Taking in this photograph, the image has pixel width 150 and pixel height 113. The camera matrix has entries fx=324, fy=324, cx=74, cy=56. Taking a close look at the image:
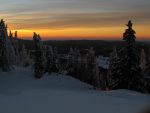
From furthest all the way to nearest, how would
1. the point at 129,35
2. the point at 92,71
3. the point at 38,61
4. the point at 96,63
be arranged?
the point at 96,63, the point at 92,71, the point at 38,61, the point at 129,35

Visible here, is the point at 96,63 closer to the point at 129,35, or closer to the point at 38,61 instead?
the point at 38,61

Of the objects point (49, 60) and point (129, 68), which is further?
point (49, 60)

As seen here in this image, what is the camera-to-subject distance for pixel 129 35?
37969 millimetres

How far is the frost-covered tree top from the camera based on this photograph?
37.6m

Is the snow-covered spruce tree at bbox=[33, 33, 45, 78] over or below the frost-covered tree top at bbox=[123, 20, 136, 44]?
below

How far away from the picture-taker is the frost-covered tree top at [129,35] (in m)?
37.6

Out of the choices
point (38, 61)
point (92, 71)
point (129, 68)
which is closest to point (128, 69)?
point (129, 68)

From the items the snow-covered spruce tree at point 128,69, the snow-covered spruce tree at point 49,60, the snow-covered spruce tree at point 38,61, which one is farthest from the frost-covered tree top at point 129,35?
the snow-covered spruce tree at point 38,61

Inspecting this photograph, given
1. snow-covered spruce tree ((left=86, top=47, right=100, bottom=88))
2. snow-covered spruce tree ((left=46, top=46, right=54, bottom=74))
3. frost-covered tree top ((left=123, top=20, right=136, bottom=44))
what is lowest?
snow-covered spruce tree ((left=86, top=47, right=100, bottom=88))

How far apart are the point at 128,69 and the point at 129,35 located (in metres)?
4.06

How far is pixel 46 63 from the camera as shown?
6975 cm

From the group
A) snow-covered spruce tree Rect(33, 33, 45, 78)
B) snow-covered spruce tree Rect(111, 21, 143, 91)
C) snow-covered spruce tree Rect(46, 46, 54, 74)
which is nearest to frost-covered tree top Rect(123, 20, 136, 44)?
snow-covered spruce tree Rect(111, 21, 143, 91)

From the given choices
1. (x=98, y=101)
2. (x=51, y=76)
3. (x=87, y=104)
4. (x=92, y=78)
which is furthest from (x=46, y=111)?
(x=92, y=78)

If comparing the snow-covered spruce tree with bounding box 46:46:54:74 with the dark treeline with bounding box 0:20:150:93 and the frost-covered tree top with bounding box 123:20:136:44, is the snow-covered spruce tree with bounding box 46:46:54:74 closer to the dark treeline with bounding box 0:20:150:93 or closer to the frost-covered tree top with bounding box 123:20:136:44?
the dark treeline with bounding box 0:20:150:93
